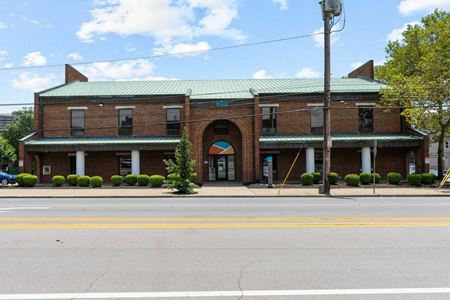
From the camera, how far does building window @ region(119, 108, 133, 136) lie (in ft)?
97.4

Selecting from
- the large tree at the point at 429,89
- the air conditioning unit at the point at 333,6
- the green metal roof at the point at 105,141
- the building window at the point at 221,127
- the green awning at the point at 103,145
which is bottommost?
the green awning at the point at 103,145

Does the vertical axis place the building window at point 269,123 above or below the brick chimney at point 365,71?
below

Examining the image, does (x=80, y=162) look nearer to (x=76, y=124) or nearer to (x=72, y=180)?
(x=72, y=180)

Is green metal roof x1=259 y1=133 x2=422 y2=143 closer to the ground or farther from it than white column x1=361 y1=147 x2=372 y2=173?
farther from it

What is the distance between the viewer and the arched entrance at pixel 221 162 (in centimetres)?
3030

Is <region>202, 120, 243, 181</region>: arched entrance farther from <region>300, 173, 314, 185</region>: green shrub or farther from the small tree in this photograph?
the small tree

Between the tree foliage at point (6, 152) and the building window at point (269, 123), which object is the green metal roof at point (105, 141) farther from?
the tree foliage at point (6, 152)

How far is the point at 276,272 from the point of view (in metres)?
5.87

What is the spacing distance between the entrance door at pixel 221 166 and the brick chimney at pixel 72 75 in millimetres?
15353

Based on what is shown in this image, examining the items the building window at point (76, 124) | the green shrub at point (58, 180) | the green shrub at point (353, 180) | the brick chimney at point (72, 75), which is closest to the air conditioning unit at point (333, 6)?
the green shrub at point (353, 180)

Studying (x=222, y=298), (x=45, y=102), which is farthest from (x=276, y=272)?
(x=45, y=102)

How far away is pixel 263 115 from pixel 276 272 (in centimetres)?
2365

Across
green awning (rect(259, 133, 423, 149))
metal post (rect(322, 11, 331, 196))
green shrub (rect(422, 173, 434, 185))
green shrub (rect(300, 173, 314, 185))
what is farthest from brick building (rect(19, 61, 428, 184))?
metal post (rect(322, 11, 331, 196))

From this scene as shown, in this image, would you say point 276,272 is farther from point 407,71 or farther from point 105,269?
point 407,71
